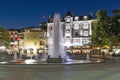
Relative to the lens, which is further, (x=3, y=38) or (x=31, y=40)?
(x=31, y=40)

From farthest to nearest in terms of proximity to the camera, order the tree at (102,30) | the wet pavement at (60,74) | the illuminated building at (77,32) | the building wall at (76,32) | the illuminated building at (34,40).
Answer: the illuminated building at (34,40), the building wall at (76,32), the illuminated building at (77,32), the tree at (102,30), the wet pavement at (60,74)

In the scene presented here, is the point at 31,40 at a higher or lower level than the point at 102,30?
higher

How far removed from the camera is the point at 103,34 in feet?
234

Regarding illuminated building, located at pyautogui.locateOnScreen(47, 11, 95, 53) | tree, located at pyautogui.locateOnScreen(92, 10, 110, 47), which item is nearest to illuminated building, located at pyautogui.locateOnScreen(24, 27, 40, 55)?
illuminated building, located at pyautogui.locateOnScreen(47, 11, 95, 53)

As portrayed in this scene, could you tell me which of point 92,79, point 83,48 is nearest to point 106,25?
point 83,48

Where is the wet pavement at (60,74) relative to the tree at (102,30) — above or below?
below

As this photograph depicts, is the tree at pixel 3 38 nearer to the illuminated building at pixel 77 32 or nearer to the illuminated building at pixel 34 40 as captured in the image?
the illuminated building at pixel 34 40

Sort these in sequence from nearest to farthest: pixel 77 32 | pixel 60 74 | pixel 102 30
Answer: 1. pixel 60 74
2. pixel 102 30
3. pixel 77 32

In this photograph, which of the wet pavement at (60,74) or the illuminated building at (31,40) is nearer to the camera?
the wet pavement at (60,74)

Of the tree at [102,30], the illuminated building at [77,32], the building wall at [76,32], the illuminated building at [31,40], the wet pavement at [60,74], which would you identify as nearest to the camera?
the wet pavement at [60,74]

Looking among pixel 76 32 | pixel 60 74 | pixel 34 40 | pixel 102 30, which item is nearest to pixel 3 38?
pixel 34 40

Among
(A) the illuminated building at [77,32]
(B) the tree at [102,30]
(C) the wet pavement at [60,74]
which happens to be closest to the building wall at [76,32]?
(A) the illuminated building at [77,32]

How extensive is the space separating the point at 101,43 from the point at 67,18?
135 ft

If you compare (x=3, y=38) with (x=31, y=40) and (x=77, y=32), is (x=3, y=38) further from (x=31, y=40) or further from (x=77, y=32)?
(x=77, y=32)
